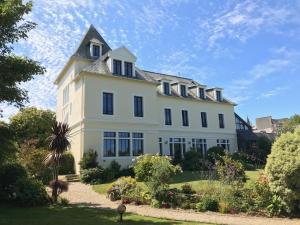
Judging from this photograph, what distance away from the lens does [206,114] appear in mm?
37344

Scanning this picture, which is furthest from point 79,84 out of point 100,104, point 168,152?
point 168,152

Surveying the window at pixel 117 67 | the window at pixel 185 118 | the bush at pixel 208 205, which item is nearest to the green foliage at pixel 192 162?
the window at pixel 185 118

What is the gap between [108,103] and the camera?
27438 millimetres

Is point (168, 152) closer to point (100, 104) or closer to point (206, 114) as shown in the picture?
point (206, 114)

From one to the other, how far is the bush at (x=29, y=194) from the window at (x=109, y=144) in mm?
12052

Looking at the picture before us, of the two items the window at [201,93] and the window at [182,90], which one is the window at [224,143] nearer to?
the window at [201,93]

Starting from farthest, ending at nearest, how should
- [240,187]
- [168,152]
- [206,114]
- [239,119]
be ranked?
[239,119] < [206,114] < [168,152] < [240,187]

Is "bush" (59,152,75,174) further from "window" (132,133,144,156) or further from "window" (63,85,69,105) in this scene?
"window" (63,85,69,105)

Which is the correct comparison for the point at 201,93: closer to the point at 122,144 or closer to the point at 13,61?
the point at 122,144

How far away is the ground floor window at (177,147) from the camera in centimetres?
3362

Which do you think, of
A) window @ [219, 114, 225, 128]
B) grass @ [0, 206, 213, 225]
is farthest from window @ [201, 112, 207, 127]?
grass @ [0, 206, 213, 225]

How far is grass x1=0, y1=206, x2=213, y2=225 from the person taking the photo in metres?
10.3

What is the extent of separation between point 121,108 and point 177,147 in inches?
374

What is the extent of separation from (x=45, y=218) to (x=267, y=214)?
815 centimetres
